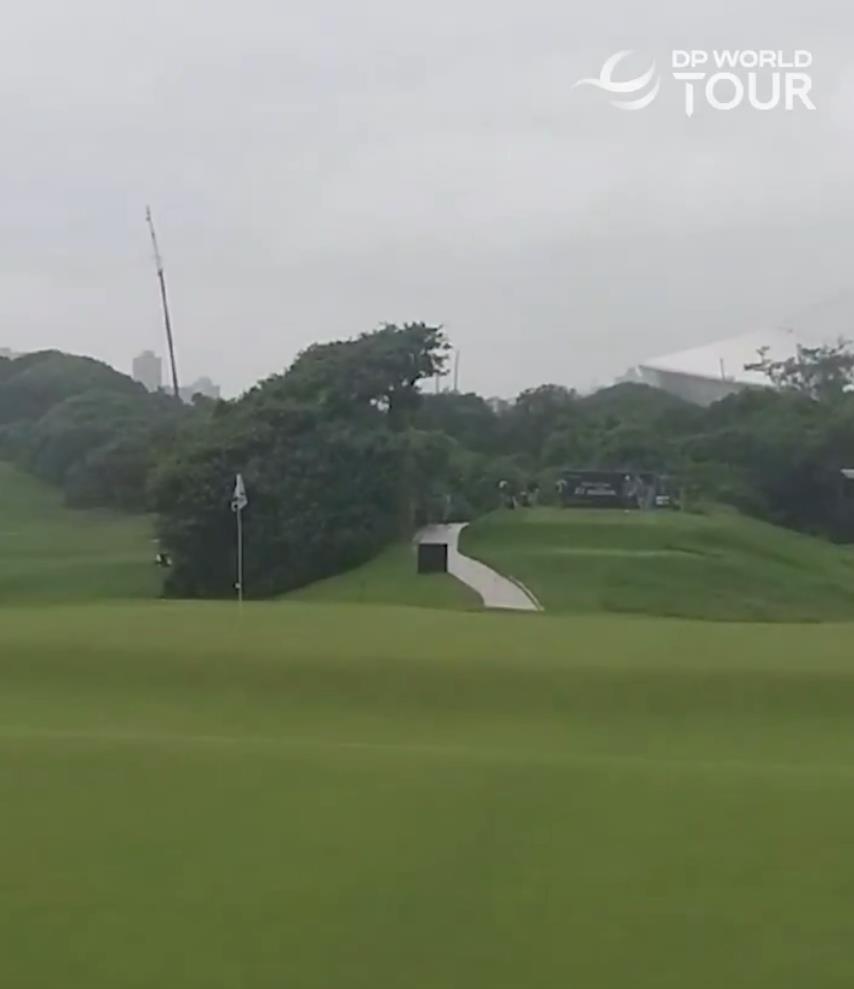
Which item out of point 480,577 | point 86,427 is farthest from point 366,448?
point 86,427

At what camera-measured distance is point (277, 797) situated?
3.94m

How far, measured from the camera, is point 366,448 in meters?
10.1

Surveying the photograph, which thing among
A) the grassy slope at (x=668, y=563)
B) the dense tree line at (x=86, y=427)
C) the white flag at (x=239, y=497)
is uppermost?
the dense tree line at (x=86, y=427)

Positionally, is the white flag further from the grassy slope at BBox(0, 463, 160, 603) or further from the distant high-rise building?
the distant high-rise building

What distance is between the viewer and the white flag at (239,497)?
9.40 metres

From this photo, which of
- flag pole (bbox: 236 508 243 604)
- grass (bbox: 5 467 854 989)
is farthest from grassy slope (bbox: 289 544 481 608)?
grass (bbox: 5 467 854 989)

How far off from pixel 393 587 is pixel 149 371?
6030 mm

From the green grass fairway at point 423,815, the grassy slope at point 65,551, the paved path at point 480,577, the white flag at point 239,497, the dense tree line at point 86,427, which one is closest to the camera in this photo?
the green grass fairway at point 423,815

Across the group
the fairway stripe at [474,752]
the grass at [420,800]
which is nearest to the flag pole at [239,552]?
the grass at [420,800]

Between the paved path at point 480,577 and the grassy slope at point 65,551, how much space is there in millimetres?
2197

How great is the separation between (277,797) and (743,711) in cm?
243

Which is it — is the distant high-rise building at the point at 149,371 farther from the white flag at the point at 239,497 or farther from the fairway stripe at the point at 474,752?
the fairway stripe at the point at 474,752

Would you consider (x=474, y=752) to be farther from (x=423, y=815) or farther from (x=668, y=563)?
(x=668, y=563)

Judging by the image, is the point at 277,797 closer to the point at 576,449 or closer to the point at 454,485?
the point at 454,485
